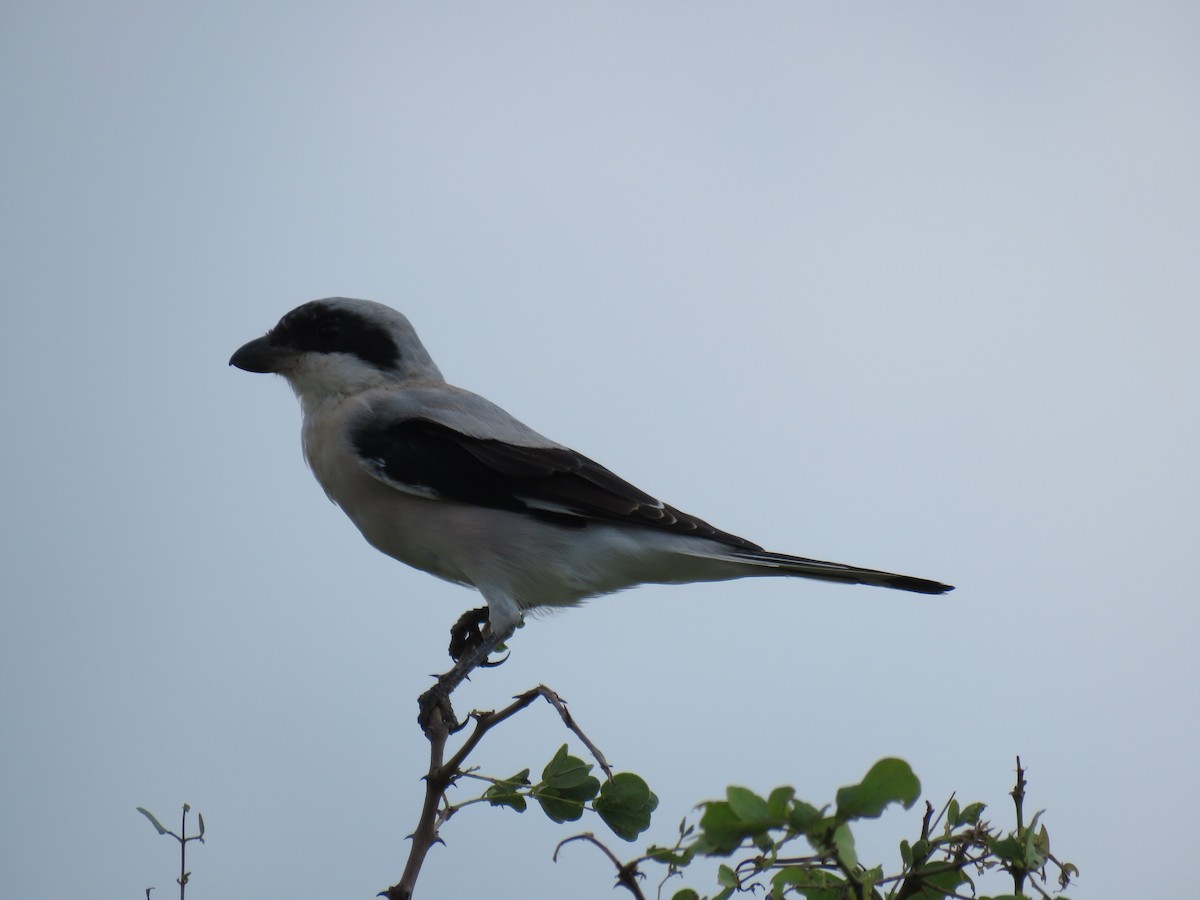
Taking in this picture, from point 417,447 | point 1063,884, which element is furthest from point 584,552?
point 1063,884

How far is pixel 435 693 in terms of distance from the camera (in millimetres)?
3596

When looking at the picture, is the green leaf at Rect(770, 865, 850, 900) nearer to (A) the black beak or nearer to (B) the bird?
(B) the bird

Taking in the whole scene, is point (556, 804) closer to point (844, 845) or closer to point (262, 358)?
point (844, 845)

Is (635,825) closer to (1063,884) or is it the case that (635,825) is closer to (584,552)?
(1063,884)

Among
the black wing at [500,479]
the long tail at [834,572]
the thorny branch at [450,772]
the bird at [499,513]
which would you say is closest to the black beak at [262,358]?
the bird at [499,513]

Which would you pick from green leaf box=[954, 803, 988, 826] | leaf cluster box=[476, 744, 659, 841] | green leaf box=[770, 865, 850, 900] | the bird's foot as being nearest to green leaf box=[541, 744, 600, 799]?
leaf cluster box=[476, 744, 659, 841]

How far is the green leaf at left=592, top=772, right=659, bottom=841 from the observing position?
2.40 m

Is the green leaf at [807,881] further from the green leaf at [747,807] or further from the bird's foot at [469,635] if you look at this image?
the bird's foot at [469,635]

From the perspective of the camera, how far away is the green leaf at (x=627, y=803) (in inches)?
94.5

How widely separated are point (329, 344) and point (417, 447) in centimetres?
78

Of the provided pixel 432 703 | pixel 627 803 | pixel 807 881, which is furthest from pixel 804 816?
pixel 432 703

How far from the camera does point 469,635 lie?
4141 mm

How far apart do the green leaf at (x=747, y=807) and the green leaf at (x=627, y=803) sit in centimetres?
83

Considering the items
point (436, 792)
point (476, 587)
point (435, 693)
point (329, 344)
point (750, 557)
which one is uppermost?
point (329, 344)
